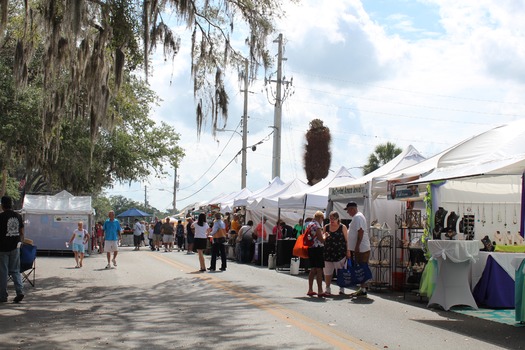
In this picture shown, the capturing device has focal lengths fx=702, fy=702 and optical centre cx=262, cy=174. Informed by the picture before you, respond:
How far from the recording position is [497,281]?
1227cm

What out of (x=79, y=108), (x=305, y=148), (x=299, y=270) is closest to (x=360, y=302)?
(x=299, y=270)

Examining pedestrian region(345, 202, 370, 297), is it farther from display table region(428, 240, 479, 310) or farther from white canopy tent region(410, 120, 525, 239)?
display table region(428, 240, 479, 310)

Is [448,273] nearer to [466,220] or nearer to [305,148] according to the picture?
[466,220]

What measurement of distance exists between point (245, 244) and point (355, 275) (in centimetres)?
1293

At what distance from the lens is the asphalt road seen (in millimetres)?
8484

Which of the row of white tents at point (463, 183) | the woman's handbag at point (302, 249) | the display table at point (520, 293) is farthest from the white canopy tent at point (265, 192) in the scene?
the display table at point (520, 293)

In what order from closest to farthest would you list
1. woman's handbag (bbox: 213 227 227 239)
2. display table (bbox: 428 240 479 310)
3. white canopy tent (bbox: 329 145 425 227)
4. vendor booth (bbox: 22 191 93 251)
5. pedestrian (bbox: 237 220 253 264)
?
display table (bbox: 428 240 479 310) → white canopy tent (bbox: 329 145 425 227) → woman's handbag (bbox: 213 227 227 239) → pedestrian (bbox: 237 220 253 264) → vendor booth (bbox: 22 191 93 251)

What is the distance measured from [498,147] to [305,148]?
28.5 m

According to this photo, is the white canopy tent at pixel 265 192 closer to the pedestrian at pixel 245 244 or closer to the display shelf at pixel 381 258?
the pedestrian at pixel 245 244

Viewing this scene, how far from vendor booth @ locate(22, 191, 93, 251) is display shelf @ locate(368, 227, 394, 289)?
58.4 ft

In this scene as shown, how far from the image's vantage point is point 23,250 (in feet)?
45.5

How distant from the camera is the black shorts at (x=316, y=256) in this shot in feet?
45.8

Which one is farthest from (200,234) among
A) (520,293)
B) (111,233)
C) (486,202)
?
(520,293)

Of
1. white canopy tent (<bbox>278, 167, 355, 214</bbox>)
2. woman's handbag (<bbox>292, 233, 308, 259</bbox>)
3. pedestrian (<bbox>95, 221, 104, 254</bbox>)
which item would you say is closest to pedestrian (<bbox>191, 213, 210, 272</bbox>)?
white canopy tent (<bbox>278, 167, 355, 214</bbox>)
